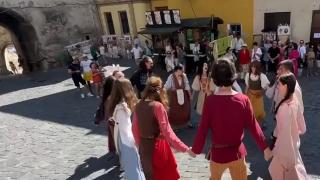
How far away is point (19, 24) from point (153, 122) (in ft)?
68.5

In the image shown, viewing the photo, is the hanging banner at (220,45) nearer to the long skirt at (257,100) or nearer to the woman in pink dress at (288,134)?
the long skirt at (257,100)

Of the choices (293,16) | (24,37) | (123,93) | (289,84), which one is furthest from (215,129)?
(24,37)

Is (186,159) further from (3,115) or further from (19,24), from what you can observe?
(19,24)

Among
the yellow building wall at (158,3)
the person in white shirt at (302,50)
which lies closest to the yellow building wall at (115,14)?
the yellow building wall at (158,3)

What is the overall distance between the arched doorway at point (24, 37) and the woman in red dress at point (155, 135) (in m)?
18.7

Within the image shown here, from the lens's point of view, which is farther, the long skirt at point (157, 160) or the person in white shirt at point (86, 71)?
the person in white shirt at point (86, 71)

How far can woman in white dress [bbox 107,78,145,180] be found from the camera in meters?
4.90

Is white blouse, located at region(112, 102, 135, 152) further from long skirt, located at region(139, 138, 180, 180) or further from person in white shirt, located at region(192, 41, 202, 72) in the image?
person in white shirt, located at region(192, 41, 202, 72)

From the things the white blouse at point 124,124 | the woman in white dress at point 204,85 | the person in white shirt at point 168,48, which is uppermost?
the white blouse at point 124,124

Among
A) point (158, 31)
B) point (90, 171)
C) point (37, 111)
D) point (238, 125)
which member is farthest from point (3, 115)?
point (238, 125)

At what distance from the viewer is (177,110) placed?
805 cm

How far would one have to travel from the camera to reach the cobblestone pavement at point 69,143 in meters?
6.48

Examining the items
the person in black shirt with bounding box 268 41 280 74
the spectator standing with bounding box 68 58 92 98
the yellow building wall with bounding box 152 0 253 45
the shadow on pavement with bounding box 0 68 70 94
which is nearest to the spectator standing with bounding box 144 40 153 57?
the yellow building wall with bounding box 152 0 253 45

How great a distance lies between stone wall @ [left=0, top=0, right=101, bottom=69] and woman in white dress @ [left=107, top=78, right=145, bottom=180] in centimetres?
1792
